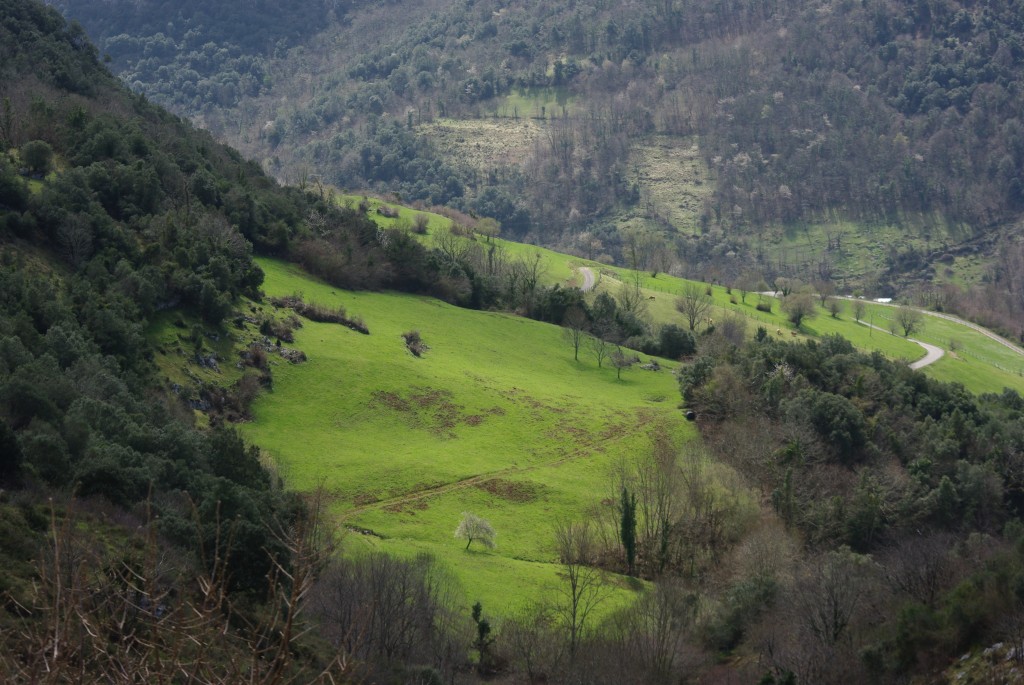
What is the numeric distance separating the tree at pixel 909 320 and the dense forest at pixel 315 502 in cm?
5208

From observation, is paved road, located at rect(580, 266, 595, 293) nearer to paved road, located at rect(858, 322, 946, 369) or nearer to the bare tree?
paved road, located at rect(858, 322, 946, 369)

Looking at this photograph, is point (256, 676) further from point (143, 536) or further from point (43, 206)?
point (43, 206)

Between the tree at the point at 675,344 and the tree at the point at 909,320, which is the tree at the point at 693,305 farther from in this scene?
the tree at the point at 909,320

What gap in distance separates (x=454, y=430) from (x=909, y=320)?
4090 inches

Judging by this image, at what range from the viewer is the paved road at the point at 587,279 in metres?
141

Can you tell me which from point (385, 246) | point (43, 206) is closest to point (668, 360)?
point (385, 246)

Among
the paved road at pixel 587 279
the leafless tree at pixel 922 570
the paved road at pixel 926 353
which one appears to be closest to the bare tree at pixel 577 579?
the leafless tree at pixel 922 570

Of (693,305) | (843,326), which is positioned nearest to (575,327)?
(693,305)

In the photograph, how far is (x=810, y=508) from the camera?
73.0 m

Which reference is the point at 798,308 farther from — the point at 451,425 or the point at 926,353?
the point at 451,425

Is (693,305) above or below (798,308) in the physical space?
above

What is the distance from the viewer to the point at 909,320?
6432 inches

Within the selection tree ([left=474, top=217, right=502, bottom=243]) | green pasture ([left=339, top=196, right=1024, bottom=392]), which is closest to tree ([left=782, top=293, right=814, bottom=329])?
green pasture ([left=339, top=196, right=1024, bottom=392])

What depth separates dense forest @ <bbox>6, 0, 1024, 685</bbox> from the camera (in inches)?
1289
